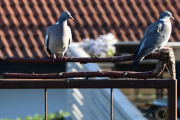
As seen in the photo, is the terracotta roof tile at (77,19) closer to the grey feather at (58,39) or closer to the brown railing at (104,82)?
the grey feather at (58,39)

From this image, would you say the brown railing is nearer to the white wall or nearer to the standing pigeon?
the standing pigeon

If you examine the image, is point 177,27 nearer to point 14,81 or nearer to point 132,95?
point 132,95

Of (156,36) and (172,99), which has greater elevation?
(156,36)

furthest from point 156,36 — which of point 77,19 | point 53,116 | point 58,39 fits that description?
point 77,19

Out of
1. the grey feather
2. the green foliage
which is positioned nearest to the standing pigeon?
the grey feather

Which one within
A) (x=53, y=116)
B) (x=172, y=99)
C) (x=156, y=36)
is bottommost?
(x=53, y=116)

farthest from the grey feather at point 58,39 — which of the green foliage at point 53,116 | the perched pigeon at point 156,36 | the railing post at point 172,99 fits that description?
the green foliage at point 53,116

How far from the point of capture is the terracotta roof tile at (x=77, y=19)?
8.68 m

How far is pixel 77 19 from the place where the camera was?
9.24m

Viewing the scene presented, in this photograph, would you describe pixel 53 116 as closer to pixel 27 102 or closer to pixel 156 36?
pixel 27 102

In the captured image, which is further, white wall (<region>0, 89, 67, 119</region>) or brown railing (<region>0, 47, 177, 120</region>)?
white wall (<region>0, 89, 67, 119</region>)

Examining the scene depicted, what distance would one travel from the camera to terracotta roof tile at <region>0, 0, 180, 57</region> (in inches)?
342

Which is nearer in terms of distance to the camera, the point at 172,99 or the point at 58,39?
the point at 172,99

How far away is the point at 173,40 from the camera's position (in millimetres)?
9180
